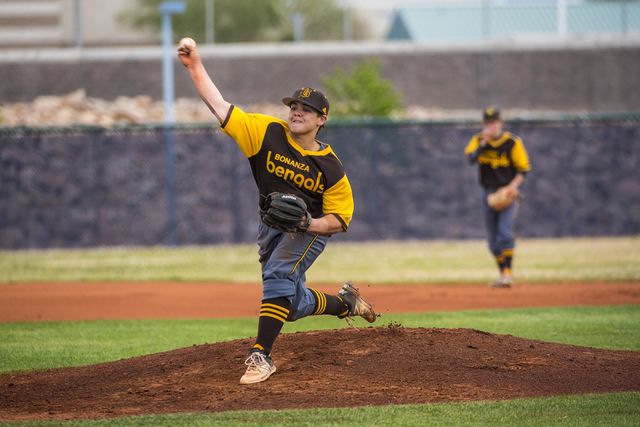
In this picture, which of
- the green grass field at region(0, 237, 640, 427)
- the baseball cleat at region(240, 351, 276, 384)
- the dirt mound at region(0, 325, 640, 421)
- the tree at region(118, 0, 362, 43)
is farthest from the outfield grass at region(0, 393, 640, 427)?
the tree at region(118, 0, 362, 43)

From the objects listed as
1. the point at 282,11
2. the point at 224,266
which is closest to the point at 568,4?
the point at 282,11

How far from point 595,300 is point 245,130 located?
230 inches

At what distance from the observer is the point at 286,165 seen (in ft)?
15.1

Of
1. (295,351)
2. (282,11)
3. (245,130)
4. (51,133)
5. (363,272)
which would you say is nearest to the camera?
(245,130)

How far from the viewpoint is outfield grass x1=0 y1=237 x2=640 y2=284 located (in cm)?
1090

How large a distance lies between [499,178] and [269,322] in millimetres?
6082

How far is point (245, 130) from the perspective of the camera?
4574 millimetres

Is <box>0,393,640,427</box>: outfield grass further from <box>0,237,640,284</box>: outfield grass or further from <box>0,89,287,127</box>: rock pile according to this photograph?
<box>0,89,287,127</box>: rock pile

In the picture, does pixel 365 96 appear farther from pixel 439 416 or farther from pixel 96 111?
pixel 439 416

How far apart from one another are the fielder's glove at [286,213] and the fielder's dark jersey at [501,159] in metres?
5.82

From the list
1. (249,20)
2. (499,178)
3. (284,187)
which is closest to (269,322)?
(284,187)

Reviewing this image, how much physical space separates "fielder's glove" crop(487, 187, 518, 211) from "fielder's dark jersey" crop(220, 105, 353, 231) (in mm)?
5159

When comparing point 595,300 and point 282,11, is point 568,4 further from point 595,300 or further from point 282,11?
point 595,300

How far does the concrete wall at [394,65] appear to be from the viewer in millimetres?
21109
